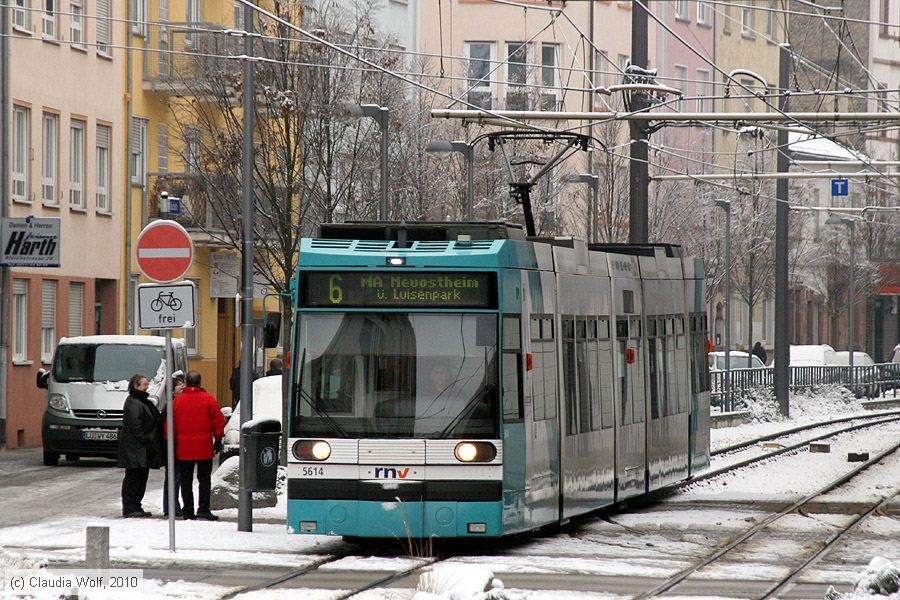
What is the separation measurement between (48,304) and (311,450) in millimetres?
23550

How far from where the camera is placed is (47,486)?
26562mm

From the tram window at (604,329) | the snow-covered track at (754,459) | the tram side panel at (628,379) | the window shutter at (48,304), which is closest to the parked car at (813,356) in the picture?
the snow-covered track at (754,459)

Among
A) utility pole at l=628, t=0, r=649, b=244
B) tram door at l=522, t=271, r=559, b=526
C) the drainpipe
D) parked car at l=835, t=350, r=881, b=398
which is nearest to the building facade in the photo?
the drainpipe

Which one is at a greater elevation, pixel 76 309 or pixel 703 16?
pixel 703 16

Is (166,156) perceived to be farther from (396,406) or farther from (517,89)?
(396,406)

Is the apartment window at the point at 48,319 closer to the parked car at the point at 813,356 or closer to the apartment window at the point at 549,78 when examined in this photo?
the apartment window at the point at 549,78

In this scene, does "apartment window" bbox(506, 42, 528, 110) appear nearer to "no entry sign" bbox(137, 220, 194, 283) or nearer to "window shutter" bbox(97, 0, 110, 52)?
"window shutter" bbox(97, 0, 110, 52)

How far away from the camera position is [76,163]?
41625 millimetres

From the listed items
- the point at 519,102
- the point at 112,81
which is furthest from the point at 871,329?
the point at 112,81

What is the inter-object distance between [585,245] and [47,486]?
955 cm

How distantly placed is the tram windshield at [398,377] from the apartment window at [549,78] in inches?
1356

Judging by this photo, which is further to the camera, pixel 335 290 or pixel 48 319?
pixel 48 319

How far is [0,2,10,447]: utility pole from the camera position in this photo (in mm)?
35406

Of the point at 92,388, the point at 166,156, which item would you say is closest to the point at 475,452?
the point at 92,388
